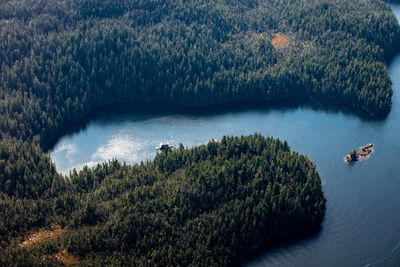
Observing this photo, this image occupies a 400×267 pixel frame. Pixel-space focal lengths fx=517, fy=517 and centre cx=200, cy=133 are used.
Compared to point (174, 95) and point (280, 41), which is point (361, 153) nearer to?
point (174, 95)

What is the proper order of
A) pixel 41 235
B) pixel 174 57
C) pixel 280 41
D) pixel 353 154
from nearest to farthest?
1. pixel 41 235
2. pixel 353 154
3. pixel 174 57
4. pixel 280 41

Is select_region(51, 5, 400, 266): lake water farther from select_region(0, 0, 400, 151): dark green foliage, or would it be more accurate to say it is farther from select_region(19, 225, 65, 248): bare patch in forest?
select_region(19, 225, 65, 248): bare patch in forest

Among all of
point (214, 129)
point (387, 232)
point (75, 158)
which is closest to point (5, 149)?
point (75, 158)

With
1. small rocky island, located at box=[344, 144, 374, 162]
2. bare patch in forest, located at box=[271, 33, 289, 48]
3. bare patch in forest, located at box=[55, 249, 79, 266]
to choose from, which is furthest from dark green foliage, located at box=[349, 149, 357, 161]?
bare patch in forest, located at box=[55, 249, 79, 266]

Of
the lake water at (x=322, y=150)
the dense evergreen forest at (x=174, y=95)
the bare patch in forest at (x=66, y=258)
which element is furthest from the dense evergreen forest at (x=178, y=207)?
the lake water at (x=322, y=150)

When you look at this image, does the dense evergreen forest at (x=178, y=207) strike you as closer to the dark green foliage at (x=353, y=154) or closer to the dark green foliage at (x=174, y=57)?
the dark green foliage at (x=353, y=154)

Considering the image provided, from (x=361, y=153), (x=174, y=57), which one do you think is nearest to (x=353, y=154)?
(x=361, y=153)

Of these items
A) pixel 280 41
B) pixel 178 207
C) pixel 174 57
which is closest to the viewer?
pixel 178 207
